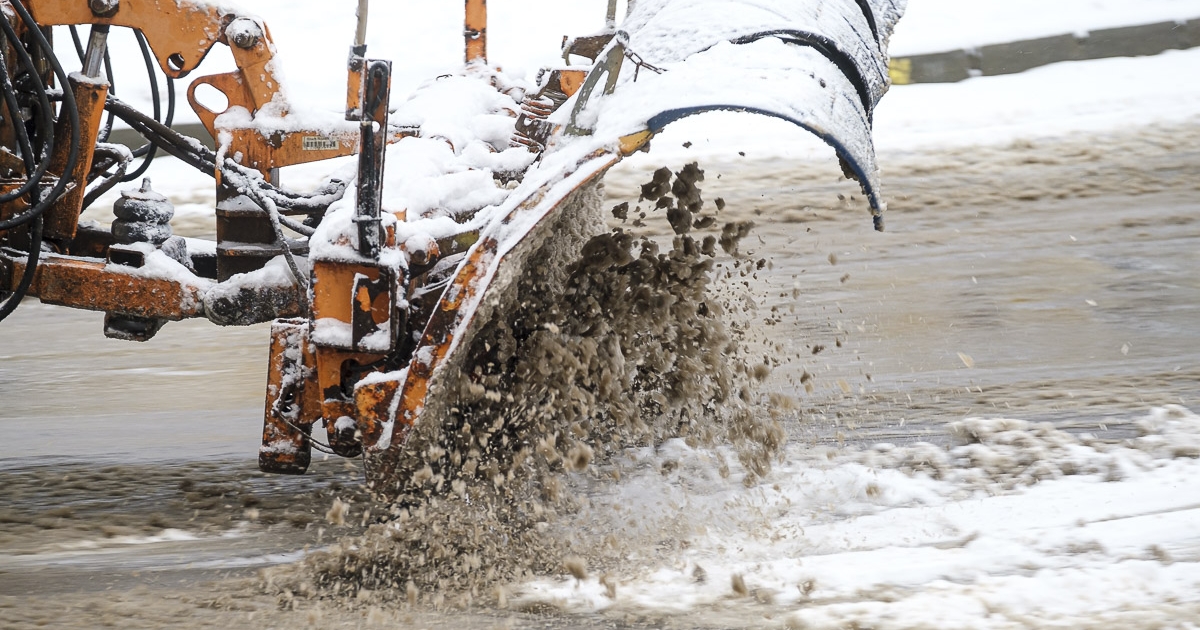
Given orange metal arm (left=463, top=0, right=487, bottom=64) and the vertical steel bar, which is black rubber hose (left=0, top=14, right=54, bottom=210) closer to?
the vertical steel bar

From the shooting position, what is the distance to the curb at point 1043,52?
9789 millimetres

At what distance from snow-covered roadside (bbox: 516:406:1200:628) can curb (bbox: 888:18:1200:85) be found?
6.70m

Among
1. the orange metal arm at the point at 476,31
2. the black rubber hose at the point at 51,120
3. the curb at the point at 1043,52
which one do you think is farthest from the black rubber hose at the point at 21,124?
the curb at the point at 1043,52

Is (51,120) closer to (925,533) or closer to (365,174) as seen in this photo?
(365,174)

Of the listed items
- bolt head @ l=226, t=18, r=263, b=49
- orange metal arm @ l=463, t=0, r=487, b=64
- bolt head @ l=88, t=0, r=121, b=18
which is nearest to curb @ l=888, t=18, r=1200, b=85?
orange metal arm @ l=463, t=0, r=487, b=64

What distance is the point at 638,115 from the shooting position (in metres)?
2.46

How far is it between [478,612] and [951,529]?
1.18 m

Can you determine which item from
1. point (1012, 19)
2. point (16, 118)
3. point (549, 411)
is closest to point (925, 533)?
point (549, 411)

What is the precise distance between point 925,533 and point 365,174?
1.59m

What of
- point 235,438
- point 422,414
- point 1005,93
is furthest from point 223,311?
point 1005,93

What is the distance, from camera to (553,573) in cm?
277

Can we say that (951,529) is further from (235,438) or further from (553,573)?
(235,438)

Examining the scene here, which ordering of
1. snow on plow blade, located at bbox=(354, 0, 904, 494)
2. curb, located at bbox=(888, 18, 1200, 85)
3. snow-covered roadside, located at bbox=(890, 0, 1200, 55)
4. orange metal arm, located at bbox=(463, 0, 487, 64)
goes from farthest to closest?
1. snow-covered roadside, located at bbox=(890, 0, 1200, 55)
2. curb, located at bbox=(888, 18, 1200, 85)
3. orange metal arm, located at bbox=(463, 0, 487, 64)
4. snow on plow blade, located at bbox=(354, 0, 904, 494)

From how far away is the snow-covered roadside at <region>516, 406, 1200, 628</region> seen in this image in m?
2.54
